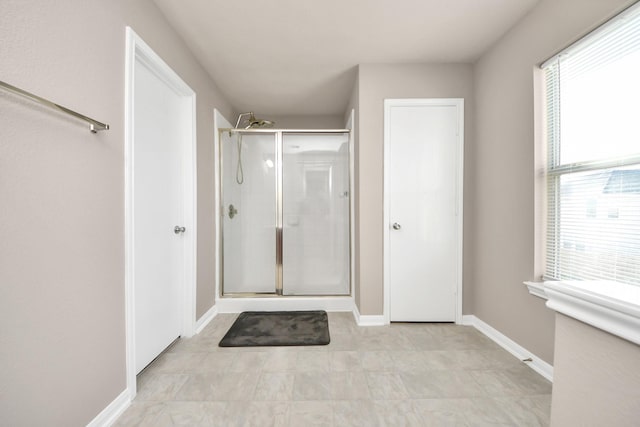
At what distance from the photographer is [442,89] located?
2.60m

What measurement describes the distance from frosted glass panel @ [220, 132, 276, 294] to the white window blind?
2391mm

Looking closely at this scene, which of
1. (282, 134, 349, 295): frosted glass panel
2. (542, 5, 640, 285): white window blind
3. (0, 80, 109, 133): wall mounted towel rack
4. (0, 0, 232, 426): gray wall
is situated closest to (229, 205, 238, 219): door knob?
(282, 134, 349, 295): frosted glass panel

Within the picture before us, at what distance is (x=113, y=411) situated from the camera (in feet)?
4.65

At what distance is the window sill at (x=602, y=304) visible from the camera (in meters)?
0.59

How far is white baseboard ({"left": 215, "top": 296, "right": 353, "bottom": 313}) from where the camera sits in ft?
9.76

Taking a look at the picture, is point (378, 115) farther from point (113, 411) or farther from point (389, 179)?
point (113, 411)

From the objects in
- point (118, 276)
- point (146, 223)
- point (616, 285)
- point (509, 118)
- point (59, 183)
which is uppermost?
point (509, 118)

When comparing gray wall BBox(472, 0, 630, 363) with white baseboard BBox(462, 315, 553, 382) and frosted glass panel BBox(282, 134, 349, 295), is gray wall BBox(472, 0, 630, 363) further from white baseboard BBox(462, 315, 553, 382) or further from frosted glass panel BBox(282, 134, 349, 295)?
frosted glass panel BBox(282, 134, 349, 295)

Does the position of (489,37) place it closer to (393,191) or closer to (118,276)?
(393,191)

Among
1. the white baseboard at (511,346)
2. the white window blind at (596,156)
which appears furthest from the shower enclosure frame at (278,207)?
the white window blind at (596,156)

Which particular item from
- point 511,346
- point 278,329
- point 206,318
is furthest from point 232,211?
point 511,346

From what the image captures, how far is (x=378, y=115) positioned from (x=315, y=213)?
119 cm

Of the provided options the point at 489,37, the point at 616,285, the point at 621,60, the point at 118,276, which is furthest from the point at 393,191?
the point at 118,276

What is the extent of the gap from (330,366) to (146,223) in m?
1.55
